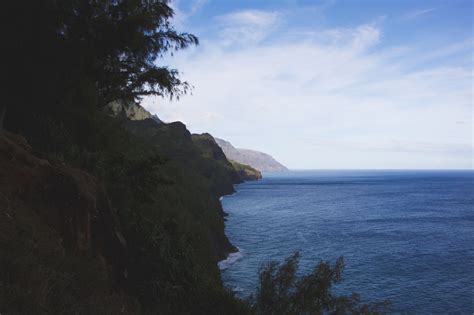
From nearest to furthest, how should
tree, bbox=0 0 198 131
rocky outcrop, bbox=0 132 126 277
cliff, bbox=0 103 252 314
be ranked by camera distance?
1. cliff, bbox=0 103 252 314
2. rocky outcrop, bbox=0 132 126 277
3. tree, bbox=0 0 198 131

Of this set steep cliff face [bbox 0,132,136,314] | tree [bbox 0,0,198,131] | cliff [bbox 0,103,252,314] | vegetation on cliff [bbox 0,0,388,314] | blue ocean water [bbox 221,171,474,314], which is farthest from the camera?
blue ocean water [bbox 221,171,474,314]

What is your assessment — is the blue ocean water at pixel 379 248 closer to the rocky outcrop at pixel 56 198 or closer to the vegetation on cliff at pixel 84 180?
the vegetation on cliff at pixel 84 180

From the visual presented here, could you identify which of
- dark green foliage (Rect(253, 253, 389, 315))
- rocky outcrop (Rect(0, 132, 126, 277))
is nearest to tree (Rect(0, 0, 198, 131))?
rocky outcrop (Rect(0, 132, 126, 277))

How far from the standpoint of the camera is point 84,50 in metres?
13.3

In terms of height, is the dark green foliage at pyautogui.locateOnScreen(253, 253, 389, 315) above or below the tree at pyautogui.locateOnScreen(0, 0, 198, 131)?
below

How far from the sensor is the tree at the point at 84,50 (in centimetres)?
1192

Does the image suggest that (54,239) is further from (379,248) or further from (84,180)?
(379,248)

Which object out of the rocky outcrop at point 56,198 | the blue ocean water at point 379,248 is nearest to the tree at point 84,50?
the rocky outcrop at point 56,198

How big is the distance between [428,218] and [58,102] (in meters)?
85.9

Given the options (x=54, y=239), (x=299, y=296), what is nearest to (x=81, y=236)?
(x=54, y=239)

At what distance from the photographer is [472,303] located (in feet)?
107

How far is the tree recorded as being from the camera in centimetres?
1192

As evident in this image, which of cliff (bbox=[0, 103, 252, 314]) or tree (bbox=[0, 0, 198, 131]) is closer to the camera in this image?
cliff (bbox=[0, 103, 252, 314])

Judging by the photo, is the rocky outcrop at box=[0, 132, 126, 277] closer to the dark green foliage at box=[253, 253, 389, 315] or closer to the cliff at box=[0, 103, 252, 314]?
the cliff at box=[0, 103, 252, 314]
